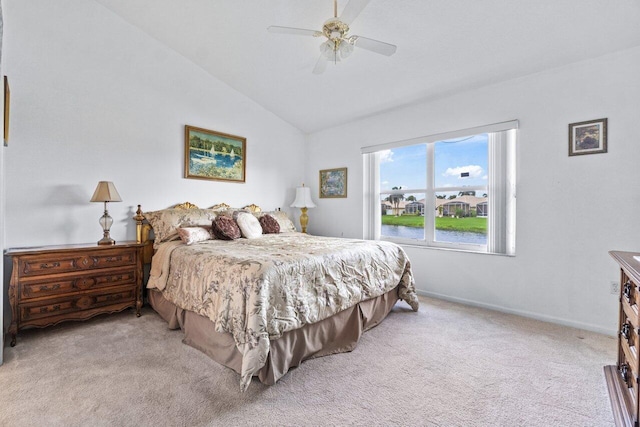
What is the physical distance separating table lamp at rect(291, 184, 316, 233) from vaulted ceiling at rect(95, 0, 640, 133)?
4.55 feet

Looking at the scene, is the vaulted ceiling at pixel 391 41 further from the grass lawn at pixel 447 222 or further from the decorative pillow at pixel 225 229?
the decorative pillow at pixel 225 229

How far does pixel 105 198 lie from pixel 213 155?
1.46 meters

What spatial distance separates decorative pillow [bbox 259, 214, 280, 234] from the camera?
12.5 ft

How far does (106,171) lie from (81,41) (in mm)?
1355

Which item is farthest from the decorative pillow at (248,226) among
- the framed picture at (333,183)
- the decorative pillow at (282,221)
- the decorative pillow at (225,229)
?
the framed picture at (333,183)

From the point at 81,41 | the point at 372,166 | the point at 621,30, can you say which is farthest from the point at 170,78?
the point at 621,30


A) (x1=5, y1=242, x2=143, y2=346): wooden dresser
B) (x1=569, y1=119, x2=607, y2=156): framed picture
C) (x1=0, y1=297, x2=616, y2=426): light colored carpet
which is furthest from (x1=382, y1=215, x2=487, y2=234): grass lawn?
(x1=5, y1=242, x2=143, y2=346): wooden dresser

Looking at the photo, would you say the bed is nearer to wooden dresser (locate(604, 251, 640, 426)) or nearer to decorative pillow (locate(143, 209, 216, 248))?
decorative pillow (locate(143, 209, 216, 248))

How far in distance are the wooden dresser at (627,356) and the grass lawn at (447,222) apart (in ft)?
5.58

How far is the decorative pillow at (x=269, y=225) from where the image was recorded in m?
3.81

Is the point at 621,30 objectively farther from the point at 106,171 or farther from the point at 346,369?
the point at 106,171

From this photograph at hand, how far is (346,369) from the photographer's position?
1979 millimetres

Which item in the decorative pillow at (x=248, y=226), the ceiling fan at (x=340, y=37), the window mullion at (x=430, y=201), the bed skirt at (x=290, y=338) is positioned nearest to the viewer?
the bed skirt at (x=290, y=338)

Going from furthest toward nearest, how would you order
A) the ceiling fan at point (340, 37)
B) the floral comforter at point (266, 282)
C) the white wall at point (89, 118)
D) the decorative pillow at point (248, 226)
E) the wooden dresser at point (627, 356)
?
the decorative pillow at point (248, 226) → the white wall at point (89, 118) → the ceiling fan at point (340, 37) → the floral comforter at point (266, 282) → the wooden dresser at point (627, 356)
